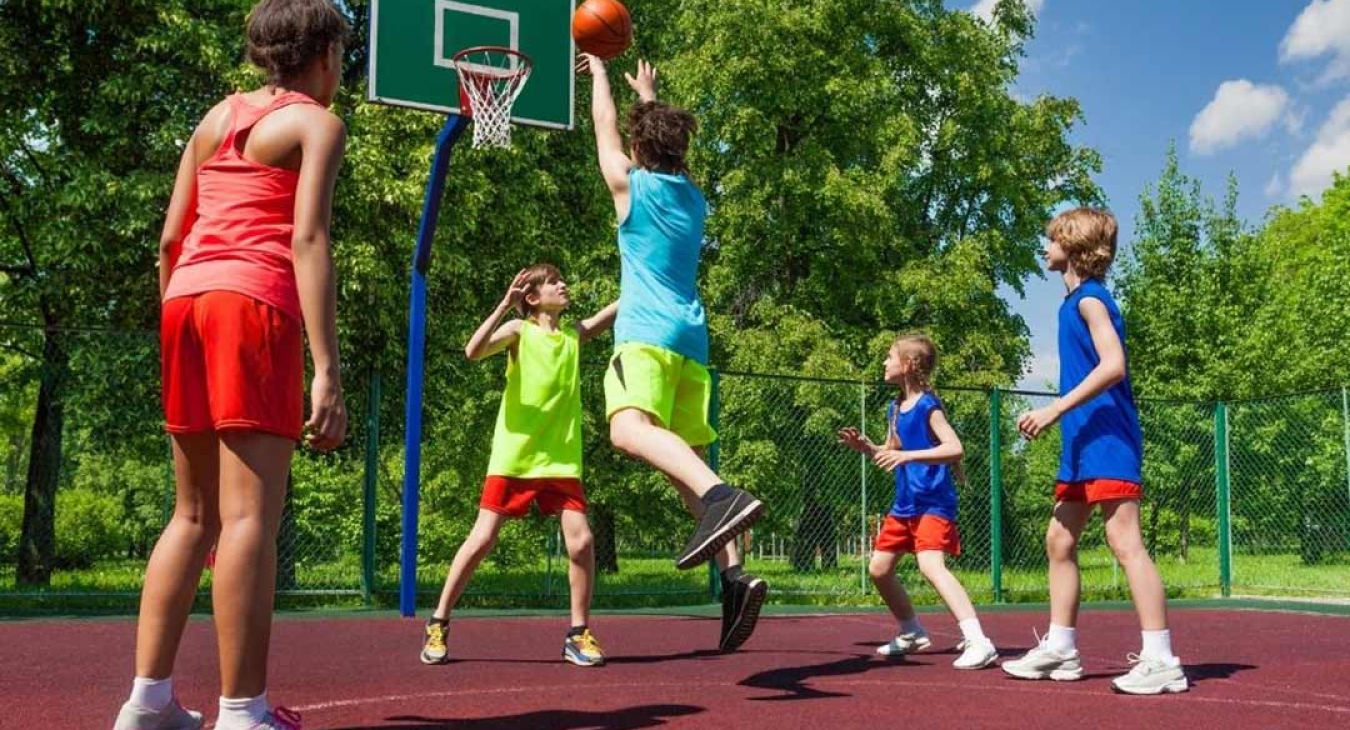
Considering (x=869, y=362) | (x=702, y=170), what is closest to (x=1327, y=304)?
(x=869, y=362)

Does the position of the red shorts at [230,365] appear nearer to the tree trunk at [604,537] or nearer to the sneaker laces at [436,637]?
the sneaker laces at [436,637]

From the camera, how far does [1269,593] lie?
522 inches

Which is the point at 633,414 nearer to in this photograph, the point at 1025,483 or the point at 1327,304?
the point at 1025,483

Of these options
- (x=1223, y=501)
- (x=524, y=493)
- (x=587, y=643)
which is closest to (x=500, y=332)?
(x=524, y=493)

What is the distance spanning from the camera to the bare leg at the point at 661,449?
4.07 meters

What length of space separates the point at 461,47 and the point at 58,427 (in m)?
6.64

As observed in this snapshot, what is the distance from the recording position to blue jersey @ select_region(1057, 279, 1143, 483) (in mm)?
4770

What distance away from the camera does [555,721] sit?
376 centimetres

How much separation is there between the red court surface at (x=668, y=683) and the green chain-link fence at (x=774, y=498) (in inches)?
129

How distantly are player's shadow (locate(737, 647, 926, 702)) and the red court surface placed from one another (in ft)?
0.04

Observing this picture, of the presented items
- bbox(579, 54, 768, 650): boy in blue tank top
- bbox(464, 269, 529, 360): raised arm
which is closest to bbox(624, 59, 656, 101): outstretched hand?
bbox(579, 54, 768, 650): boy in blue tank top

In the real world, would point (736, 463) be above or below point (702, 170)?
below

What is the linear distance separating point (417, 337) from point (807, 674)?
3961 mm

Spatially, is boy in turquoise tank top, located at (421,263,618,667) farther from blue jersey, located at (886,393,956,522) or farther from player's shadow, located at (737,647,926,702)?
blue jersey, located at (886,393,956,522)
